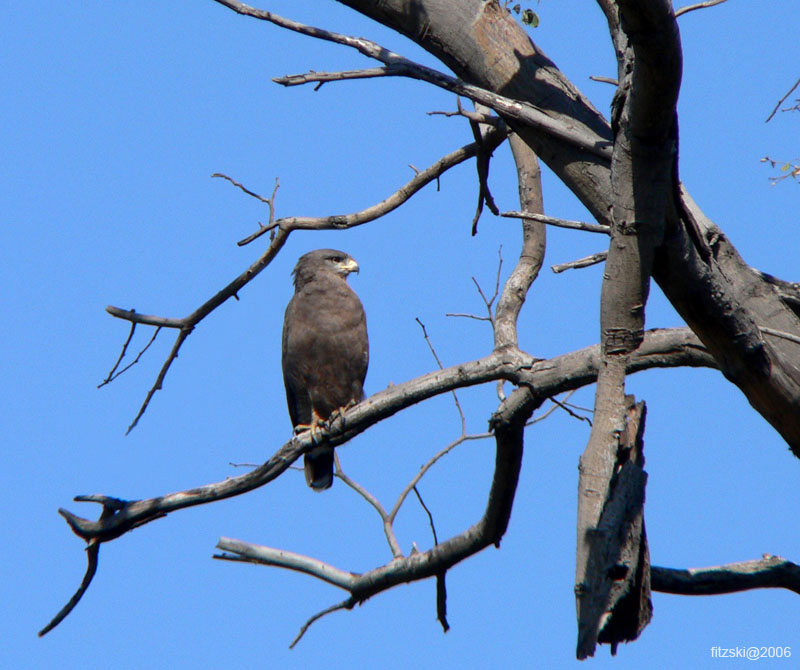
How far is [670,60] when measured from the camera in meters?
2.24

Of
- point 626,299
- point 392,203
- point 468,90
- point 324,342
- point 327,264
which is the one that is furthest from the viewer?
point 327,264

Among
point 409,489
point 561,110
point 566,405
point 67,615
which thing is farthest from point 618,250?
point 67,615

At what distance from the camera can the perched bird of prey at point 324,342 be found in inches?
273

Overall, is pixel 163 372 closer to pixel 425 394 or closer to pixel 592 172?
pixel 425 394

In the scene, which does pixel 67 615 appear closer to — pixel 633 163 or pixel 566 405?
pixel 566 405

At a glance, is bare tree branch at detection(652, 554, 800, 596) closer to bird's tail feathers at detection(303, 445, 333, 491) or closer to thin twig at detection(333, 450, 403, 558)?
thin twig at detection(333, 450, 403, 558)

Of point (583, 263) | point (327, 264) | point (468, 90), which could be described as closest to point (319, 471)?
point (327, 264)

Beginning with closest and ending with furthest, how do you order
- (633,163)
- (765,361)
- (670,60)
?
(670,60)
(633,163)
(765,361)

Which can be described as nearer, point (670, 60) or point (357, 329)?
point (670, 60)

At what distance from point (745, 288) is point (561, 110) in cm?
88

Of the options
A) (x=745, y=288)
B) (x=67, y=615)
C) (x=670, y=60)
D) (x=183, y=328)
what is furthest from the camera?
(x=183, y=328)

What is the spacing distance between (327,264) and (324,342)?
0.67 metres

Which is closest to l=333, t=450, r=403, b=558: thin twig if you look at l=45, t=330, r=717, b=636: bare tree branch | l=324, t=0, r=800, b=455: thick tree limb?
l=45, t=330, r=717, b=636: bare tree branch

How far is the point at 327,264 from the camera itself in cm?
722
